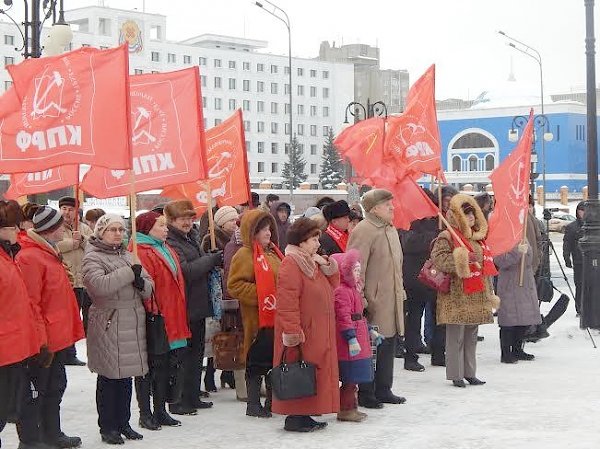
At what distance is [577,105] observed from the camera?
89.0m

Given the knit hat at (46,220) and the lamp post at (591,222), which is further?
Answer: the lamp post at (591,222)

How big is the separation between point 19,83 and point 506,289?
5489mm

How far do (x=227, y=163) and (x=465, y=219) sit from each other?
292 cm

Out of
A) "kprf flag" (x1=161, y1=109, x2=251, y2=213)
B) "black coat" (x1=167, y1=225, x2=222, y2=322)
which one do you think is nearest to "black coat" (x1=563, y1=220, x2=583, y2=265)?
"kprf flag" (x1=161, y1=109, x2=251, y2=213)

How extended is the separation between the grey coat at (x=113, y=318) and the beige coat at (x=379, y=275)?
2.17 meters

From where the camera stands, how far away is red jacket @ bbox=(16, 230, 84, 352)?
6.68 meters

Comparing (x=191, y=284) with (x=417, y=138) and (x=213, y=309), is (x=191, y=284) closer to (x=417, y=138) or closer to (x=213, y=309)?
(x=213, y=309)

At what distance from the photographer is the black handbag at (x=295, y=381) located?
296 inches

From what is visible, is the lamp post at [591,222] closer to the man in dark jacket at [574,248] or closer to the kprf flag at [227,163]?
the man in dark jacket at [574,248]

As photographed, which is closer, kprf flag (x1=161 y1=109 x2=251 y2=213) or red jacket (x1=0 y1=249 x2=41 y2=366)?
red jacket (x1=0 y1=249 x2=41 y2=366)

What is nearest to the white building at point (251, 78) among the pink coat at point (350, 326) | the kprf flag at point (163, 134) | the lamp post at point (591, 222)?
the lamp post at point (591, 222)

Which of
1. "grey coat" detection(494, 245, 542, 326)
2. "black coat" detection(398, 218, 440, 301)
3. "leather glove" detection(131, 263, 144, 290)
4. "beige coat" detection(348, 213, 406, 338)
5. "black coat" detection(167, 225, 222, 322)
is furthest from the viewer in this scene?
"black coat" detection(398, 218, 440, 301)

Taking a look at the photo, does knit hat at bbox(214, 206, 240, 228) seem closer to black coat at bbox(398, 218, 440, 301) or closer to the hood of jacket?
the hood of jacket

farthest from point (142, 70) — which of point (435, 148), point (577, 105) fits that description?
point (435, 148)
